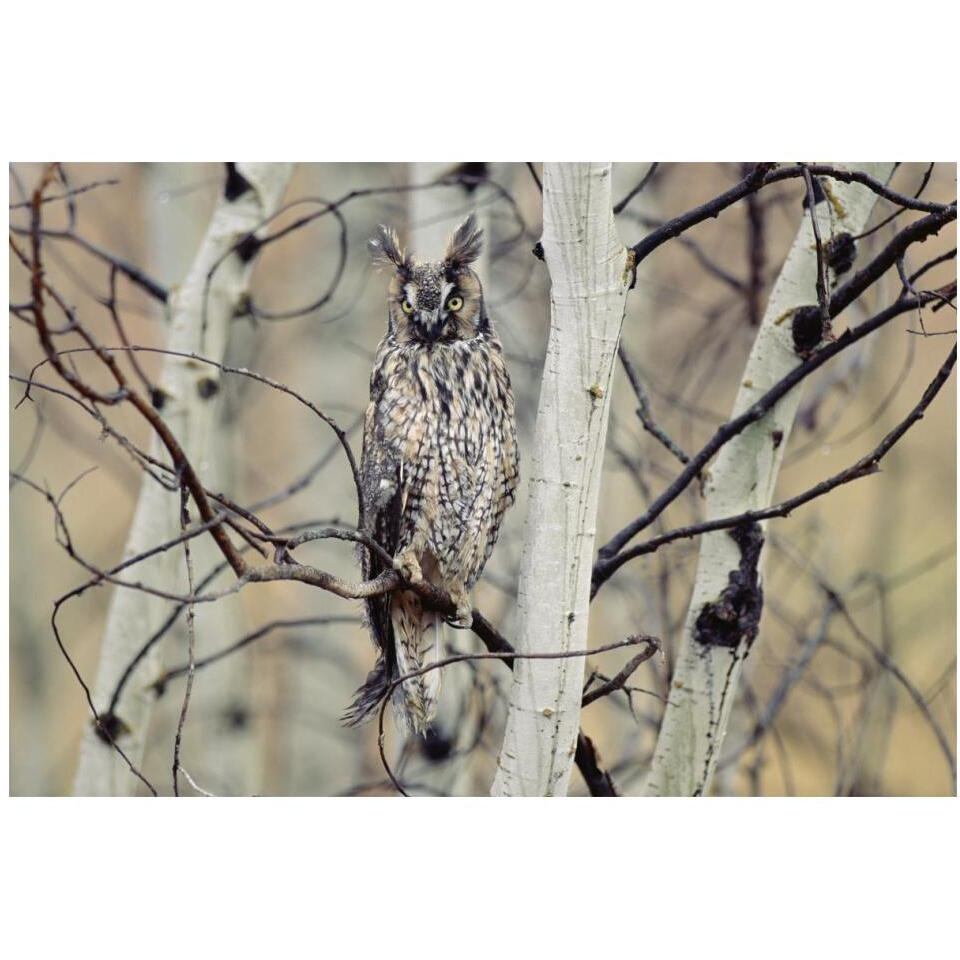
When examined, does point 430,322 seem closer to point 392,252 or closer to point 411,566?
point 392,252

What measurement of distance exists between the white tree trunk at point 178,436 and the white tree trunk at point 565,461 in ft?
2.77

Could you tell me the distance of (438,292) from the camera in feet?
5.65

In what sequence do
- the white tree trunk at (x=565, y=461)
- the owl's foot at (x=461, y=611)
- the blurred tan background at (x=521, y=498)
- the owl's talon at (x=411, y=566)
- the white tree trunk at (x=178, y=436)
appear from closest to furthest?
the white tree trunk at (x=565, y=461)
the owl's talon at (x=411, y=566)
the owl's foot at (x=461, y=611)
the white tree trunk at (x=178, y=436)
the blurred tan background at (x=521, y=498)

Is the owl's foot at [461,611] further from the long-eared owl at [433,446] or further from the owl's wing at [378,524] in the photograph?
the owl's wing at [378,524]

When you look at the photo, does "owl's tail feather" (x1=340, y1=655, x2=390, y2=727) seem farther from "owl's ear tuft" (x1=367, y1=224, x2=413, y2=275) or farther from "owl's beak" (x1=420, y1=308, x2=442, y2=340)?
"owl's ear tuft" (x1=367, y1=224, x2=413, y2=275)

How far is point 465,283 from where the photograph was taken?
175cm

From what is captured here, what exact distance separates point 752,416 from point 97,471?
1.40m

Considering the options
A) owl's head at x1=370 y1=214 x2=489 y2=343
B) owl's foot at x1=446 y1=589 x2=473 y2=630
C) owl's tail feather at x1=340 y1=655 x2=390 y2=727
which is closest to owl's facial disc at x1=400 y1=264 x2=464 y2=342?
owl's head at x1=370 y1=214 x2=489 y2=343

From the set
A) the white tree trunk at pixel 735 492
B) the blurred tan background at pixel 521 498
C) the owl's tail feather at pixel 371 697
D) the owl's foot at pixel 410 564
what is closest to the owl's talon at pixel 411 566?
the owl's foot at pixel 410 564

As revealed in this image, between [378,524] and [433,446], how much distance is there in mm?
164

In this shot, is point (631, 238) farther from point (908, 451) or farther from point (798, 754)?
point (798, 754)

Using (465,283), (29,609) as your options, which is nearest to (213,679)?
(29,609)

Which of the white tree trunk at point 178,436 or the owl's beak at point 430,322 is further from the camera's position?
the white tree trunk at point 178,436

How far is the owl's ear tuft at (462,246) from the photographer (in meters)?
1.74
